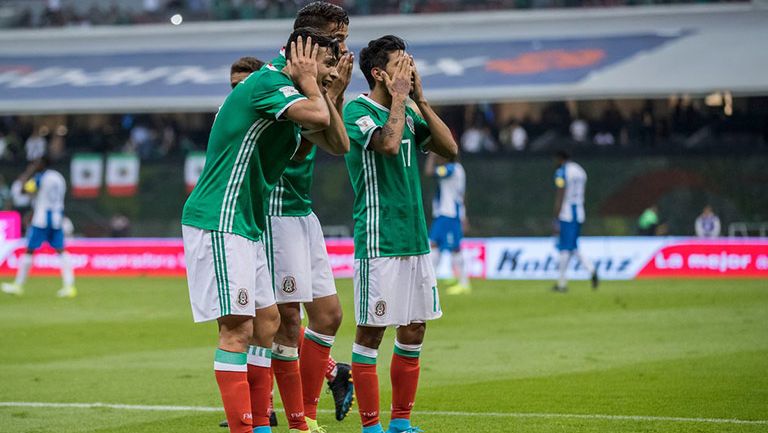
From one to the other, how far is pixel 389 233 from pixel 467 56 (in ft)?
80.5

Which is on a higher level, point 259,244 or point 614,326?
point 259,244

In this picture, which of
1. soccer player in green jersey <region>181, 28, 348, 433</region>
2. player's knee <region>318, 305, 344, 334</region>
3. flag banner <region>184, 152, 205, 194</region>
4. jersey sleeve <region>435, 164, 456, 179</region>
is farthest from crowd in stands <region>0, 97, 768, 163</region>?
soccer player in green jersey <region>181, 28, 348, 433</region>

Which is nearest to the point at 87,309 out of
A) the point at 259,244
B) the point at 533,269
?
the point at 533,269

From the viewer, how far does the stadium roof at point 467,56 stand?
30.0 meters

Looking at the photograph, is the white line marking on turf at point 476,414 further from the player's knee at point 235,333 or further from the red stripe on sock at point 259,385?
the player's knee at point 235,333

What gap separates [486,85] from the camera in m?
30.2

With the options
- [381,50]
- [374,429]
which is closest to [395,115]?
[381,50]

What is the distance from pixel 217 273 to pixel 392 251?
4.90ft

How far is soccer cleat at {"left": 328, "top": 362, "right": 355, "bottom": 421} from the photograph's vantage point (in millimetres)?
8977

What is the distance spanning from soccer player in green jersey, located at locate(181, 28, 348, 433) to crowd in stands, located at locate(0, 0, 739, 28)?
26.7 meters

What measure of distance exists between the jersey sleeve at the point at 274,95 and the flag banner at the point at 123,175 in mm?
24842

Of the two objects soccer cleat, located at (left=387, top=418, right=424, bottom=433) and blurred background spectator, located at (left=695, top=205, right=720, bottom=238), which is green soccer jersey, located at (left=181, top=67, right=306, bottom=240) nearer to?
soccer cleat, located at (left=387, top=418, right=424, bottom=433)

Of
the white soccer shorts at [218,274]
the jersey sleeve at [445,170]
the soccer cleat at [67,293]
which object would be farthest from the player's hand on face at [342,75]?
the soccer cleat at [67,293]

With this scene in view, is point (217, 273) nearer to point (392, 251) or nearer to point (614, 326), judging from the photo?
point (392, 251)
